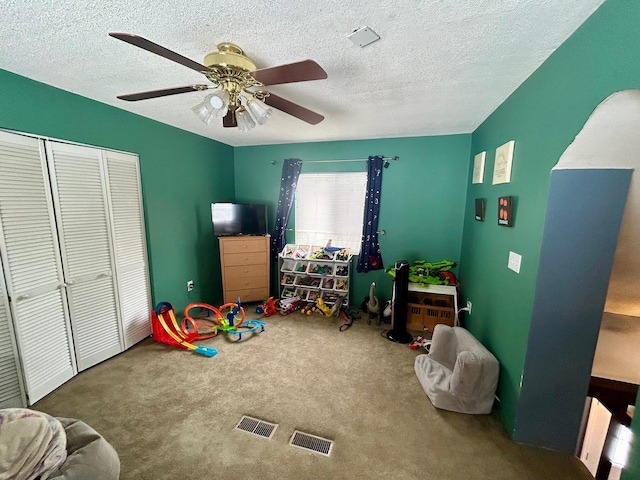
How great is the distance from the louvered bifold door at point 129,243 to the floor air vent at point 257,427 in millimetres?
1712

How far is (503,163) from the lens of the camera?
2043mm

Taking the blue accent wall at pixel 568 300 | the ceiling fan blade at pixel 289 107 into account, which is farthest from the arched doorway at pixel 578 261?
the ceiling fan blade at pixel 289 107

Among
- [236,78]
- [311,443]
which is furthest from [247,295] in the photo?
[236,78]

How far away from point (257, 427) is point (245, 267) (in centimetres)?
220

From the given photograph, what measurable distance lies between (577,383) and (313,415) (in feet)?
5.48

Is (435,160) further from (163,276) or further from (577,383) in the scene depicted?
(163,276)

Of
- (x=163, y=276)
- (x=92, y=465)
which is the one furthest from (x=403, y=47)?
(x=163, y=276)

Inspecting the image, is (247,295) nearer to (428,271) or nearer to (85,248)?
(85,248)

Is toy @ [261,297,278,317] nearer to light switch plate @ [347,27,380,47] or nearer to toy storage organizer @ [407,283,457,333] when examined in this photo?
toy storage organizer @ [407,283,457,333]

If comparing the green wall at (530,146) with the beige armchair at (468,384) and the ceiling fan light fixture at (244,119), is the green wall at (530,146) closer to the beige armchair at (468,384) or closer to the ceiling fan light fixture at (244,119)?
the beige armchair at (468,384)

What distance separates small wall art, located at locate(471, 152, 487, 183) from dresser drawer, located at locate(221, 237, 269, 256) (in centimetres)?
276

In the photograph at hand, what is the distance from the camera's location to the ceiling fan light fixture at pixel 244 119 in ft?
5.04

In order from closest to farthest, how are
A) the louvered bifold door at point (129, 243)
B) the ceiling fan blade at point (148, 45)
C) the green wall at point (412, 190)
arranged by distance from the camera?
the ceiling fan blade at point (148, 45) < the louvered bifold door at point (129, 243) < the green wall at point (412, 190)

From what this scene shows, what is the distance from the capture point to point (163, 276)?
3.02 meters
